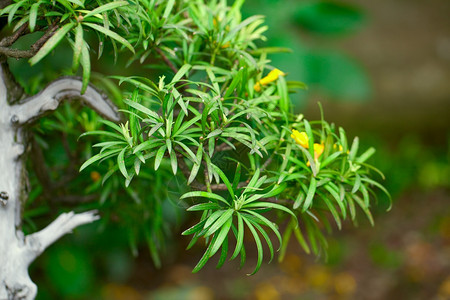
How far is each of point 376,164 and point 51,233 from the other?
6.30 ft

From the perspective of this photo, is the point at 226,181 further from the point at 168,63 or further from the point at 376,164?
the point at 376,164

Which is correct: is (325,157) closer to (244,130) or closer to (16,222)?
(244,130)

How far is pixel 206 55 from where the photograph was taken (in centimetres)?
85

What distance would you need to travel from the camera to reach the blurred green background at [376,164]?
1.89 metres

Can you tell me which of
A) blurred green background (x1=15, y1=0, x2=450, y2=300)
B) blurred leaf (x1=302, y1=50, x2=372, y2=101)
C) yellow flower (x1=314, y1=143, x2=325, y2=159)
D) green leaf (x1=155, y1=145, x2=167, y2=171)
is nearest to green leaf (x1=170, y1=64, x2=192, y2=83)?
green leaf (x1=155, y1=145, x2=167, y2=171)

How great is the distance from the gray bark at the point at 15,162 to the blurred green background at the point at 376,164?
66cm

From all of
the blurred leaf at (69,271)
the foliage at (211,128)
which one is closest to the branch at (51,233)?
the foliage at (211,128)

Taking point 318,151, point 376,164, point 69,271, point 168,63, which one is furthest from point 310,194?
point 376,164

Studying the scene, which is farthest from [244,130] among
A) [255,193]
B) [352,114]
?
[352,114]

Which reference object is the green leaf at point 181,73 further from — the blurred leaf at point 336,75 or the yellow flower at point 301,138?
the blurred leaf at point 336,75

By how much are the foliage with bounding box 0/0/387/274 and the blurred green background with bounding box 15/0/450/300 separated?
0.72 metres

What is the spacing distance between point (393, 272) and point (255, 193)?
1.60 meters

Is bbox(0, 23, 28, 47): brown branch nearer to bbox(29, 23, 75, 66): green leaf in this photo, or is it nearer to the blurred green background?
bbox(29, 23, 75, 66): green leaf

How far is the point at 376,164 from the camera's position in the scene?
2463 millimetres
